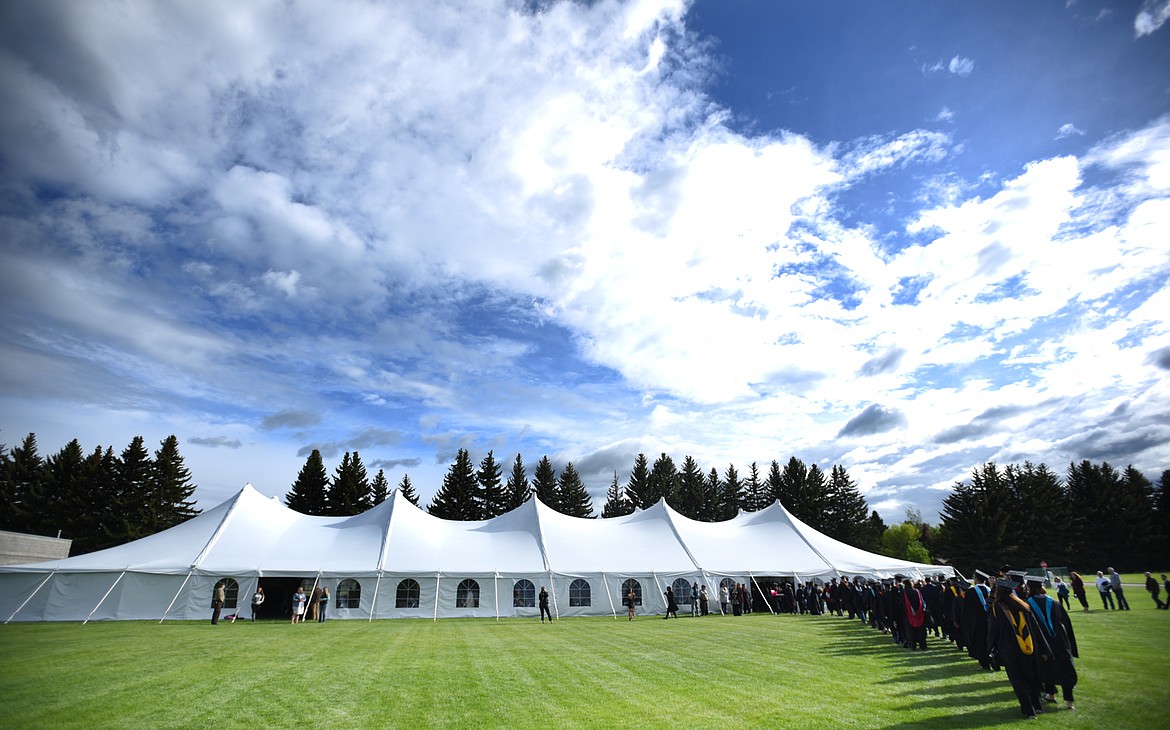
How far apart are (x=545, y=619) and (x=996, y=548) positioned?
42.2 metres

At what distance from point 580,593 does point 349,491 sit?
3384 cm

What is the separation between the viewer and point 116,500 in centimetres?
4169

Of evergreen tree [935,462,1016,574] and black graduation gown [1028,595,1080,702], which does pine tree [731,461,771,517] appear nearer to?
evergreen tree [935,462,1016,574]

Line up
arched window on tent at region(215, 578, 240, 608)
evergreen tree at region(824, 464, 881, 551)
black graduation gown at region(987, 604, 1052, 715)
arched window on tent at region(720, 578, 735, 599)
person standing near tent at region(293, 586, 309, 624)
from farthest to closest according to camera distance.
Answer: evergreen tree at region(824, 464, 881, 551)
arched window on tent at region(720, 578, 735, 599)
arched window on tent at region(215, 578, 240, 608)
person standing near tent at region(293, 586, 309, 624)
black graduation gown at region(987, 604, 1052, 715)

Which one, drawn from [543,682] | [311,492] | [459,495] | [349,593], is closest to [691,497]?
[459,495]

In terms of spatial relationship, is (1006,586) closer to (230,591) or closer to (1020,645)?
(1020,645)

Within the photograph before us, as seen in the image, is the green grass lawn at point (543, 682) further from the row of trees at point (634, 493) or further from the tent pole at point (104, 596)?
the row of trees at point (634, 493)

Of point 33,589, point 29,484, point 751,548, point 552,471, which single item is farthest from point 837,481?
point 29,484

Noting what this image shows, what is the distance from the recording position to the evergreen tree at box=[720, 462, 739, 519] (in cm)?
6700

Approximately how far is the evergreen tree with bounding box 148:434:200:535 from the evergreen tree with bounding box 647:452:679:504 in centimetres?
4408

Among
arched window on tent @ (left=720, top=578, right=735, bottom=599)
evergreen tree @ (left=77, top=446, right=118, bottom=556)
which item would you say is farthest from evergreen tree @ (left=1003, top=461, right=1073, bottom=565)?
evergreen tree @ (left=77, top=446, right=118, bottom=556)

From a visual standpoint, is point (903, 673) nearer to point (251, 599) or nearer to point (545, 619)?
point (545, 619)

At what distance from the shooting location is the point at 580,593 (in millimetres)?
23516

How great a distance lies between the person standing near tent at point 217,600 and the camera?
18578mm
